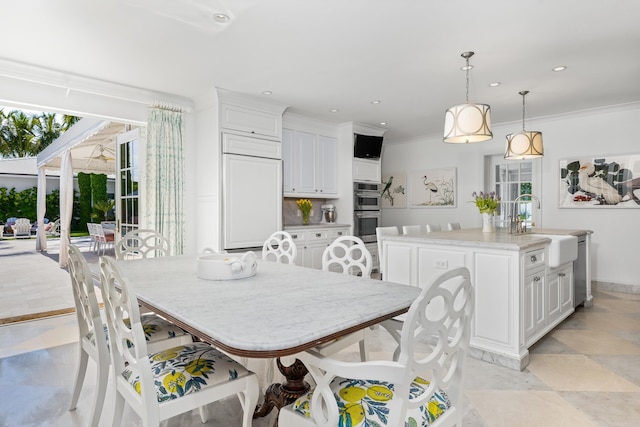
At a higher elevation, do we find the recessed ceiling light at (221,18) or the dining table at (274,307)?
the recessed ceiling light at (221,18)

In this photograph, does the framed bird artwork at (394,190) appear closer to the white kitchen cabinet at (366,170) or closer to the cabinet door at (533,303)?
the white kitchen cabinet at (366,170)

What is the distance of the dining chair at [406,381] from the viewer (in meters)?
1.03

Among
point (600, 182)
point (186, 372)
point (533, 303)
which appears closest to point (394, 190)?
point (600, 182)

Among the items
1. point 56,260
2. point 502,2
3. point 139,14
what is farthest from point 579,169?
point 56,260

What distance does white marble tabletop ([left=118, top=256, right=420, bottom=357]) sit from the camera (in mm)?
1107

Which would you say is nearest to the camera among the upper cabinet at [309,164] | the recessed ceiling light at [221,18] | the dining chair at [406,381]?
the dining chair at [406,381]

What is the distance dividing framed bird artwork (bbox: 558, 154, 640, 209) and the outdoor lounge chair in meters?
14.8

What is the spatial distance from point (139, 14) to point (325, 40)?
127 centimetres

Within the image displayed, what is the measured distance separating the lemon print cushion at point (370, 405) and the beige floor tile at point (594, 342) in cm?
233

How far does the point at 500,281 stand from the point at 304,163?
10.6 feet

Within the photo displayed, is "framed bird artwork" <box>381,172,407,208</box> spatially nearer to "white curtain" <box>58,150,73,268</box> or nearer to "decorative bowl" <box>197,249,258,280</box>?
"decorative bowl" <box>197,249,258,280</box>

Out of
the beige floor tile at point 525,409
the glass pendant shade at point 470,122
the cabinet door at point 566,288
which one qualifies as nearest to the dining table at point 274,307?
the beige floor tile at point 525,409

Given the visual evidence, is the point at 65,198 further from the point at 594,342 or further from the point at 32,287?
the point at 594,342

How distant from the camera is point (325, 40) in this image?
2818 mm
